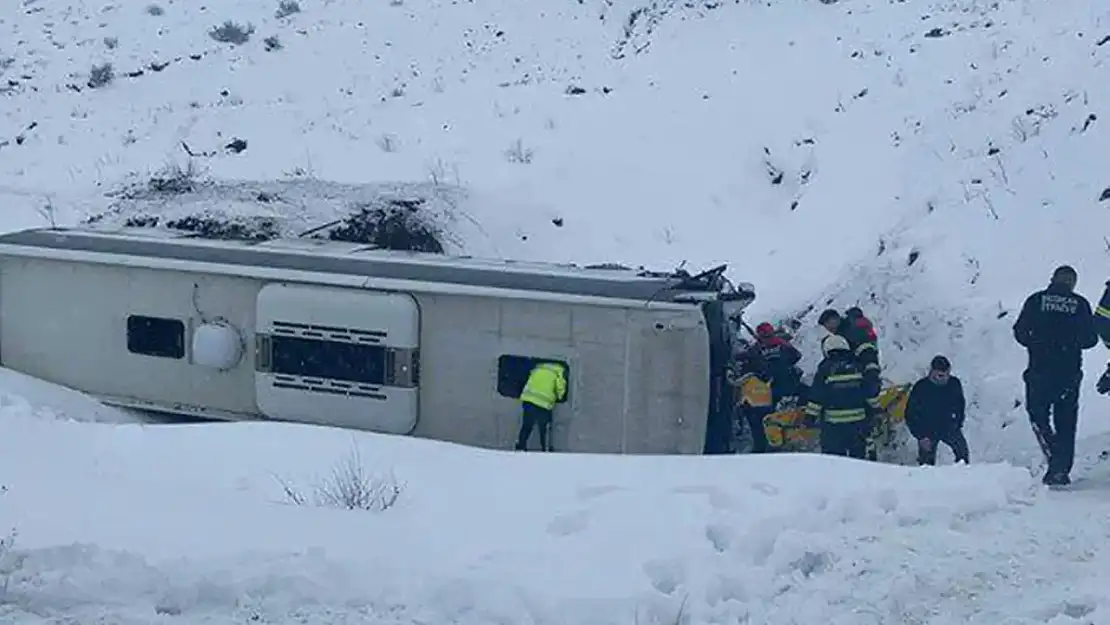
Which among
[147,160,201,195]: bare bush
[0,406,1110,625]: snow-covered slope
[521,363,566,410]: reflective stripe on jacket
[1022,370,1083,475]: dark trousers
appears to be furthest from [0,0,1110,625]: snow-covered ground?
[521,363,566,410]: reflective stripe on jacket

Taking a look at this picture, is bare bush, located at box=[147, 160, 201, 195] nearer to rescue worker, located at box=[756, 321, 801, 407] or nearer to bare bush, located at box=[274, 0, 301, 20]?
bare bush, located at box=[274, 0, 301, 20]

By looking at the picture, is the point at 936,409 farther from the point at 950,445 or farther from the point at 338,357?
the point at 338,357

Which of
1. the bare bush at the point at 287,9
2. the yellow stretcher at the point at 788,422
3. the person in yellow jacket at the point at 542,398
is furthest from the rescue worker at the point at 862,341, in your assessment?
the bare bush at the point at 287,9

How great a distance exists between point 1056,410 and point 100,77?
21008mm

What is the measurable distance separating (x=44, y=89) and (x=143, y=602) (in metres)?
22.5

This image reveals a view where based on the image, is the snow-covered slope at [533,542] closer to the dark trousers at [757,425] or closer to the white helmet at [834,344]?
the white helmet at [834,344]

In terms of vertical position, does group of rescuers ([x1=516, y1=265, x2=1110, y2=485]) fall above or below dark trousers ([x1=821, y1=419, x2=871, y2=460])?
above

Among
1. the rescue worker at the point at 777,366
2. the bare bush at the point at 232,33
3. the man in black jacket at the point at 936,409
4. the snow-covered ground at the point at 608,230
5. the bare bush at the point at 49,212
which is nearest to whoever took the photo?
the snow-covered ground at the point at 608,230

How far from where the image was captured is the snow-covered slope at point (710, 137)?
15094 millimetres

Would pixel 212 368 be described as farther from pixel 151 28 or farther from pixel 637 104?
pixel 151 28

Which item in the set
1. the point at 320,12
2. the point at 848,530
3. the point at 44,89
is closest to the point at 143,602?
the point at 848,530

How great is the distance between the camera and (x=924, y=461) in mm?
11773

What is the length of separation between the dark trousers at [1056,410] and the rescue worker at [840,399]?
1416 millimetres

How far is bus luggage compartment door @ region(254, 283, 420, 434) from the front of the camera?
12.4 metres
